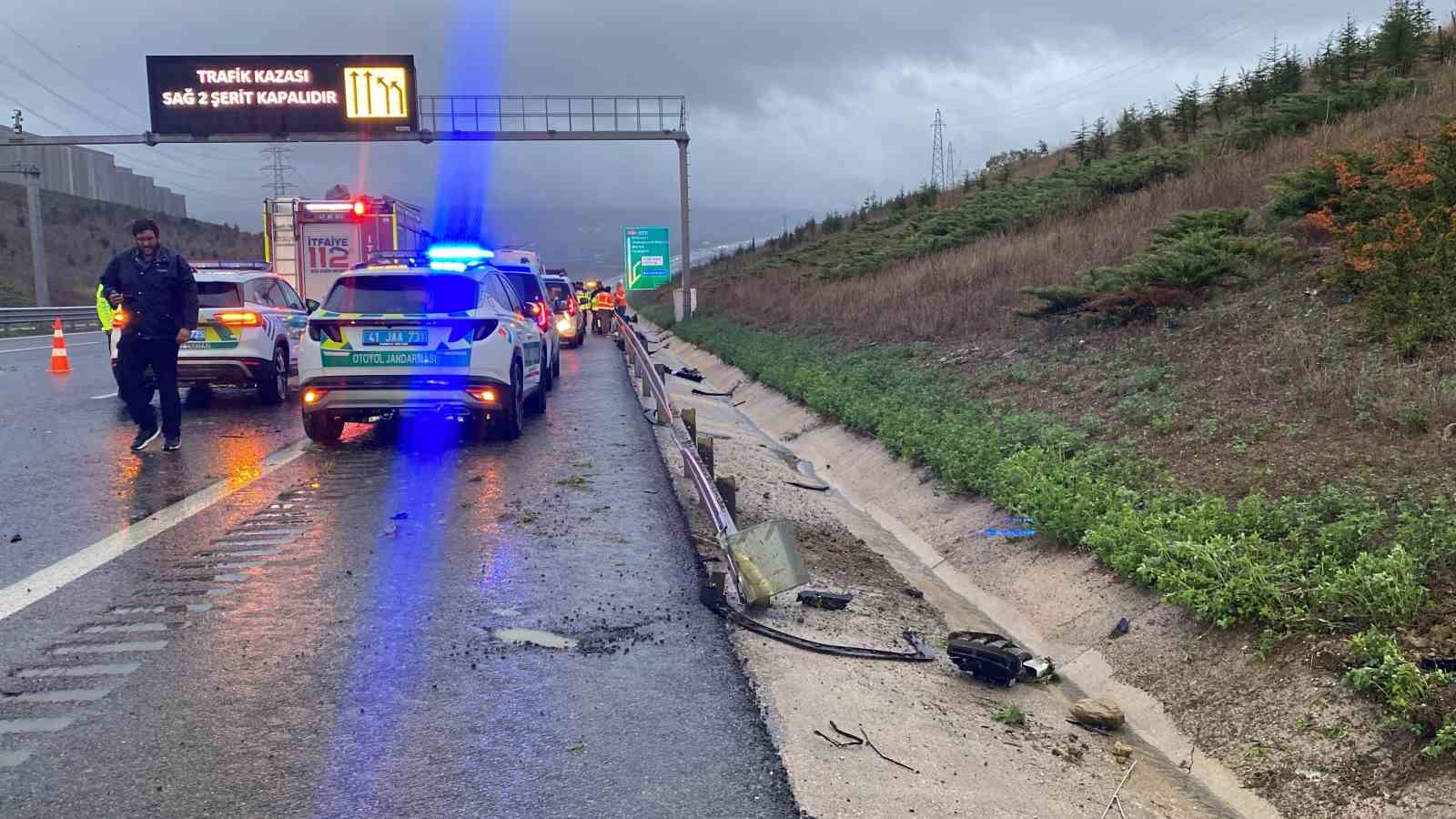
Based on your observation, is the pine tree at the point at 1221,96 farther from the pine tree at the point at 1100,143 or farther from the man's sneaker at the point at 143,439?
the man's sneaker at the point at 143,439

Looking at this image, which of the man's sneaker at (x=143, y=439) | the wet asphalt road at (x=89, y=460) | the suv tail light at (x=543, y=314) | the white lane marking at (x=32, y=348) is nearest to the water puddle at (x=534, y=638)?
the wet asphalt road at (x=89, y=460)

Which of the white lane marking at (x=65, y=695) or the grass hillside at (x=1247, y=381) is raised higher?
the grass hillside at (x=1247, y=381)

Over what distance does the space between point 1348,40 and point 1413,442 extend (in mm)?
19579

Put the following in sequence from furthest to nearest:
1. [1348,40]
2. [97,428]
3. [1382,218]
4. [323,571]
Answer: [1348,40] < [97,428] < [1382,218] < [323,571]

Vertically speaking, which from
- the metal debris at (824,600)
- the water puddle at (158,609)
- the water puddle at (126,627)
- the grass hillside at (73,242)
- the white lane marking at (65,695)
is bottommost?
the metal debris at (824,600)

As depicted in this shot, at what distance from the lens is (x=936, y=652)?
5.83 metres

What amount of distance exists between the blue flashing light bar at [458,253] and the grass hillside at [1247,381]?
4911 mm

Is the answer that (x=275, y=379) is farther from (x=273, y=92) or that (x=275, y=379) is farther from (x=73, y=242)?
(x=73, y=242)

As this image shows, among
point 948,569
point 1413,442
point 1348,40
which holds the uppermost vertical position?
point 1348,40

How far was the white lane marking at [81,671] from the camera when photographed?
479cm

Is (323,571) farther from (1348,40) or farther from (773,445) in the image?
(1348,40)

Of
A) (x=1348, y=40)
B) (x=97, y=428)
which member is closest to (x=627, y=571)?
(x=97, y=428)

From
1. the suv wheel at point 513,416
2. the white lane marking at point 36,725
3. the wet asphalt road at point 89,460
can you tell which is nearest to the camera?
the white lane marking at point 36,725

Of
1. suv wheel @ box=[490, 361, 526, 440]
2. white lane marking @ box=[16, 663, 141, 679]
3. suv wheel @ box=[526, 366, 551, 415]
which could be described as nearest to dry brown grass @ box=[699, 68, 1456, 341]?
suv wheel @ box=[526, 366, 551, 415]
